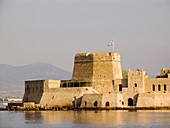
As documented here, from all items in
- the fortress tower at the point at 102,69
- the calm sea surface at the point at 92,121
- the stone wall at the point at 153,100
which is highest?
the fortress tower at the point at 102,69

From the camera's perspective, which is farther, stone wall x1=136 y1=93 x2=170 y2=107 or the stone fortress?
the stone fortress

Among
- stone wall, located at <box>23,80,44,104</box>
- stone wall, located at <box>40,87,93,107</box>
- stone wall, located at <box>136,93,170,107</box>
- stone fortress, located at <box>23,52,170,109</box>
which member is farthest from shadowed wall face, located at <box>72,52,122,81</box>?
stone wall, located at <box>136,93,170,107</box>

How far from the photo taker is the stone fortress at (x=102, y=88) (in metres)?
60.3

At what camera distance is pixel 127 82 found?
62.8 meters

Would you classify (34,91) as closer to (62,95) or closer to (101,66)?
(62,95)

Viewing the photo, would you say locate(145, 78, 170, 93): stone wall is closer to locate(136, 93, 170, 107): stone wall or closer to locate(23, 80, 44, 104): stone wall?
locate(136, 93, 170, 107): stone wall

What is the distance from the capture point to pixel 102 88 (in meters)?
64.6

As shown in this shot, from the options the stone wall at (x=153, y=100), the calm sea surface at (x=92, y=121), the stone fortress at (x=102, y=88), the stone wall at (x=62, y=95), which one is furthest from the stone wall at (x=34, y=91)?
the calm sea surface at (x=92, y=121)

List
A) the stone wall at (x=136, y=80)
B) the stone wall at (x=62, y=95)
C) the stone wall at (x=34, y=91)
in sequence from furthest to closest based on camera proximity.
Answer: the stone wall at (x=34, y=91)
the stone wall at (x=62, y=95)
the stone wall at (x=136, y=80)

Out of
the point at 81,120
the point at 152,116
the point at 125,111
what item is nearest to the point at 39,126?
the point at 81,120

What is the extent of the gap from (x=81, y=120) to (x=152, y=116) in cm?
635

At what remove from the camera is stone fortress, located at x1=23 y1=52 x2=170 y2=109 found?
60312mm

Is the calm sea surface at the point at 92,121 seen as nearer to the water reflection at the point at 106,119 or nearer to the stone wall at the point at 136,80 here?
the water reflection at the point at 106,119

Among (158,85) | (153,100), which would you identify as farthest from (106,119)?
(158,85)
